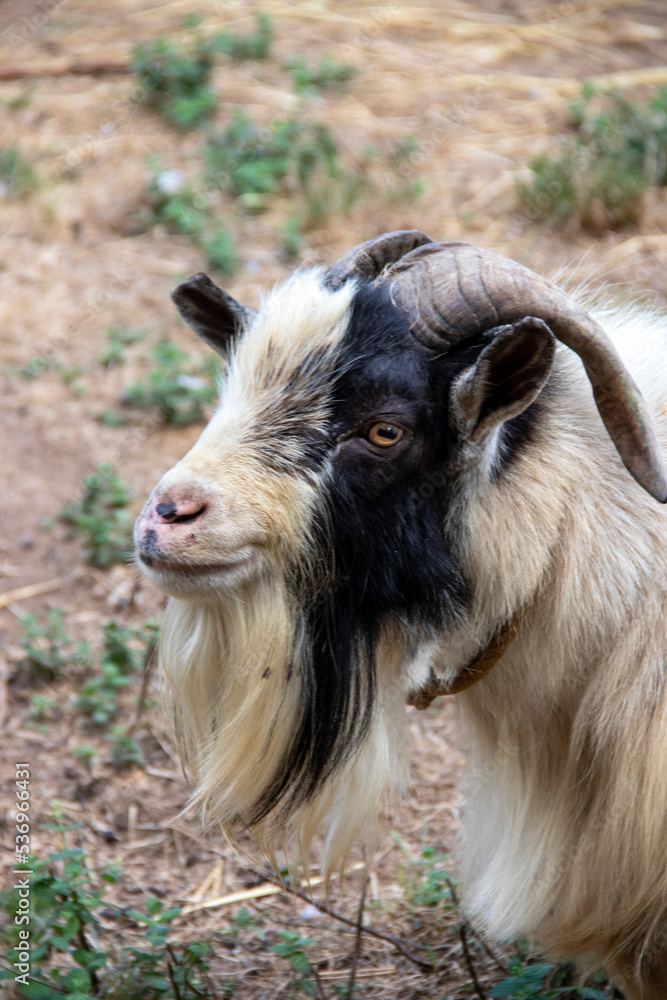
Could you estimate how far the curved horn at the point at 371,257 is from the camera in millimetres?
2836

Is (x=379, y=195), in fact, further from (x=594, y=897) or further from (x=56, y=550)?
Answer: (x=594, y=897)

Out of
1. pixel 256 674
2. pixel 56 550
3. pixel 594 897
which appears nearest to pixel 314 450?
pixel 256 674

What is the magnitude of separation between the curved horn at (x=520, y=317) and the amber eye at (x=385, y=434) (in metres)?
0.22

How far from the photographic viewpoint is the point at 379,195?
7.79 m

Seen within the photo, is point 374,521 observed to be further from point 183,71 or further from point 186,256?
point 183,71

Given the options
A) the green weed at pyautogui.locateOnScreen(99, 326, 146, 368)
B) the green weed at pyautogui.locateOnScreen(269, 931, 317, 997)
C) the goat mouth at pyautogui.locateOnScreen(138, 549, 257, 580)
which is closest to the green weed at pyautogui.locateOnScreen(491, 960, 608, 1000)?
the green weed at pyautogui.locateOnScreen(269, 931, 317, 997)

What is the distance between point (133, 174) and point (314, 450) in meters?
6.10

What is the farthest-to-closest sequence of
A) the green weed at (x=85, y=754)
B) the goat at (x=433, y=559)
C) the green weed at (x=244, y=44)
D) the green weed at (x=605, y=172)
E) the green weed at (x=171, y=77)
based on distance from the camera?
1. the green weed at (x=244, y=44)
2. the green weed at (x=171, y=77)
3. the green weed at (x=605, y=172)
4. the green weed at (x=85, y=754)
5. the goat at (x=433, y=559)

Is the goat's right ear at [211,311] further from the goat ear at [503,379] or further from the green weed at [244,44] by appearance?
the green weed at [244,44]

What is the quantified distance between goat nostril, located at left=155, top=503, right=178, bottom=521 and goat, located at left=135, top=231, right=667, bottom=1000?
0.03 ft

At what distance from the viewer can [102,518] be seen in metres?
5.27

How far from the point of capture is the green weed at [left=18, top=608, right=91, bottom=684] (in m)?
4.55

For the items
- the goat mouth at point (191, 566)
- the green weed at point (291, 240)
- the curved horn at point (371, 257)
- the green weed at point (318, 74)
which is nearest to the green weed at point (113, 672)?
the goat mouth at point (191, 566)

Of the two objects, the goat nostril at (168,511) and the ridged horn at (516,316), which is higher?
the ridged horn at (516,316)
